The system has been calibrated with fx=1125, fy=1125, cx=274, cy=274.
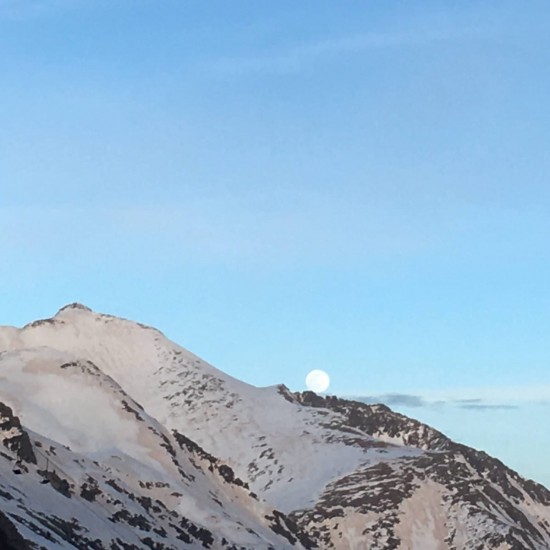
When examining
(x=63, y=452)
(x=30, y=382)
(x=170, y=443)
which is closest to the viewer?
(x=63, y=452)

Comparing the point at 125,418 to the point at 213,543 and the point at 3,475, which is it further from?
the point at 3,475

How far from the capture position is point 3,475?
76562 mm

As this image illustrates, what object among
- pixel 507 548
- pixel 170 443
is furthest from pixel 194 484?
pixel 507 548

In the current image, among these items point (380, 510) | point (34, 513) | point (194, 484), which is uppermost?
point (380, 510)

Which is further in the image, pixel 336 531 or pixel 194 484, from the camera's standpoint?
pixel 336 531

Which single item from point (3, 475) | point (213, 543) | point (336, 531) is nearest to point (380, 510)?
point (336, 531)

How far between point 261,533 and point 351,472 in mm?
77720

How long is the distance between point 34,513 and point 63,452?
31.5 m

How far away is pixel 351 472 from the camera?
642 feet

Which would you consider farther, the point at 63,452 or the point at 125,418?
the point at 125,418

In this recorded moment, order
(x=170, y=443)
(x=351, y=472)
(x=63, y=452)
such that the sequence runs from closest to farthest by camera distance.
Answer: (x=63, y=452) → (x=170, y=443) → (x=351, y=472)

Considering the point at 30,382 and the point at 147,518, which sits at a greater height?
the point at 30,382

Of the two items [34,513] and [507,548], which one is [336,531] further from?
[34,513]

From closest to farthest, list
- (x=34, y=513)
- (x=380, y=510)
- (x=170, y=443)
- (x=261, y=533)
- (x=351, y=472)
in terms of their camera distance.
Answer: (x=34, y=513) → (x=261, y=533) → (x=170, y=443) → (x=380, y=510) → (x=351, y=472)
